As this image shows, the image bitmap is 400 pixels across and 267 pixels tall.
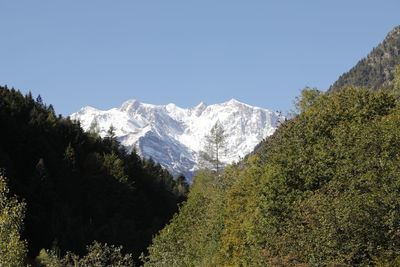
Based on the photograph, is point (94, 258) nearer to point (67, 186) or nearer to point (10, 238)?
point (10, 238)

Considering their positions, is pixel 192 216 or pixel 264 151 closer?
pixel 264 151

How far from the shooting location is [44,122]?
119 meters

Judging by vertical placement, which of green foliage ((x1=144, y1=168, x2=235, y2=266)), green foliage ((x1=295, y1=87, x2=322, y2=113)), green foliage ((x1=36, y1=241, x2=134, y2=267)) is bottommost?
green foliage ((x1=36, y1=241, x2=134, y2=267))

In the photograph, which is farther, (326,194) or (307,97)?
(307,97)

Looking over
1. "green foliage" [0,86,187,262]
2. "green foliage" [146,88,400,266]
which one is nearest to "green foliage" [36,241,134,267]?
"green foliage" [146,88,400,266]

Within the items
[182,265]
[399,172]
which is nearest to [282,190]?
[399,172]

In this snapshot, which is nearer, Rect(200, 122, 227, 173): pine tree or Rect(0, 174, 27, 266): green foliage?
Rect(0, 174, 27, 266): green foliage

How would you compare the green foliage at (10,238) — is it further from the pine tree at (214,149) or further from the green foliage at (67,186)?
the pine tree at (214,149)

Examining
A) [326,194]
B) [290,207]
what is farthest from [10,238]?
[326,194]

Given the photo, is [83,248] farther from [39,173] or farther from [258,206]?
[258,206]

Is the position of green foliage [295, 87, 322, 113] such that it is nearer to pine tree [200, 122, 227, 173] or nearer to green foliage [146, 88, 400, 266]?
green foliage [146, 88, 400, 266]

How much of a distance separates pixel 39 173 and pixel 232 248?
190 ft

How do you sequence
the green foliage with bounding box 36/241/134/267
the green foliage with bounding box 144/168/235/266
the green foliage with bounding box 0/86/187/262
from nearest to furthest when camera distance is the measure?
the green foliage with bounding box 36/241/134/267
the green foliage with bounding box 144/168/235/266
the green foliage with bounding box 0/86/187/262

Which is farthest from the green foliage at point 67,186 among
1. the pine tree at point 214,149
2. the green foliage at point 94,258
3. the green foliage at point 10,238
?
the green foliage at point 10,238
